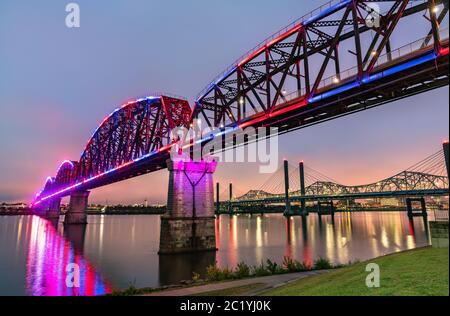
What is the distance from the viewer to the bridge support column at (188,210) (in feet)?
141

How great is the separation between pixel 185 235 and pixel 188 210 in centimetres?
341

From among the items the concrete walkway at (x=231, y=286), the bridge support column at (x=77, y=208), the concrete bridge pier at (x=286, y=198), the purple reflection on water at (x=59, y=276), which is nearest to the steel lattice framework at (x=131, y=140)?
the bridge support column at (x=77, y=208)

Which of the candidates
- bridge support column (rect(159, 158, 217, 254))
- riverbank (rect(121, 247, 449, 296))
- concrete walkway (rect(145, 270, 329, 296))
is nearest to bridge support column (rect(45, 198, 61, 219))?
bridge support column (rect(159, 158, 217, 254))

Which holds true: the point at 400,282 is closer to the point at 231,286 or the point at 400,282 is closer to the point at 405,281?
the point at 405,281

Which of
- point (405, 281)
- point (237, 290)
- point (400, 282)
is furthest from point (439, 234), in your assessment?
point (237, 290)

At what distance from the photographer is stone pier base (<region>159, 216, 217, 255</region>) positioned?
42781mm

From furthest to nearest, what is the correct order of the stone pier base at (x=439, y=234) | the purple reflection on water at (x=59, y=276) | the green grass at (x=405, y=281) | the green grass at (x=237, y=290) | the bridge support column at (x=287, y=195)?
the bridge support column at (x=287, y=195)
the purple reflection on water at (x=59, y=276)
the green grass at (x=237, y=290)
the stone pier base at (x=439, y=234)
the green grass at (x=405, y=281)

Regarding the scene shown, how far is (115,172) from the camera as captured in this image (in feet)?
262

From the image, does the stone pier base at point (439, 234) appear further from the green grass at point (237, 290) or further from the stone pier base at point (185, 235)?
the stone pier base at point (185, 235)

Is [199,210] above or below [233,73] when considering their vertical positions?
below
